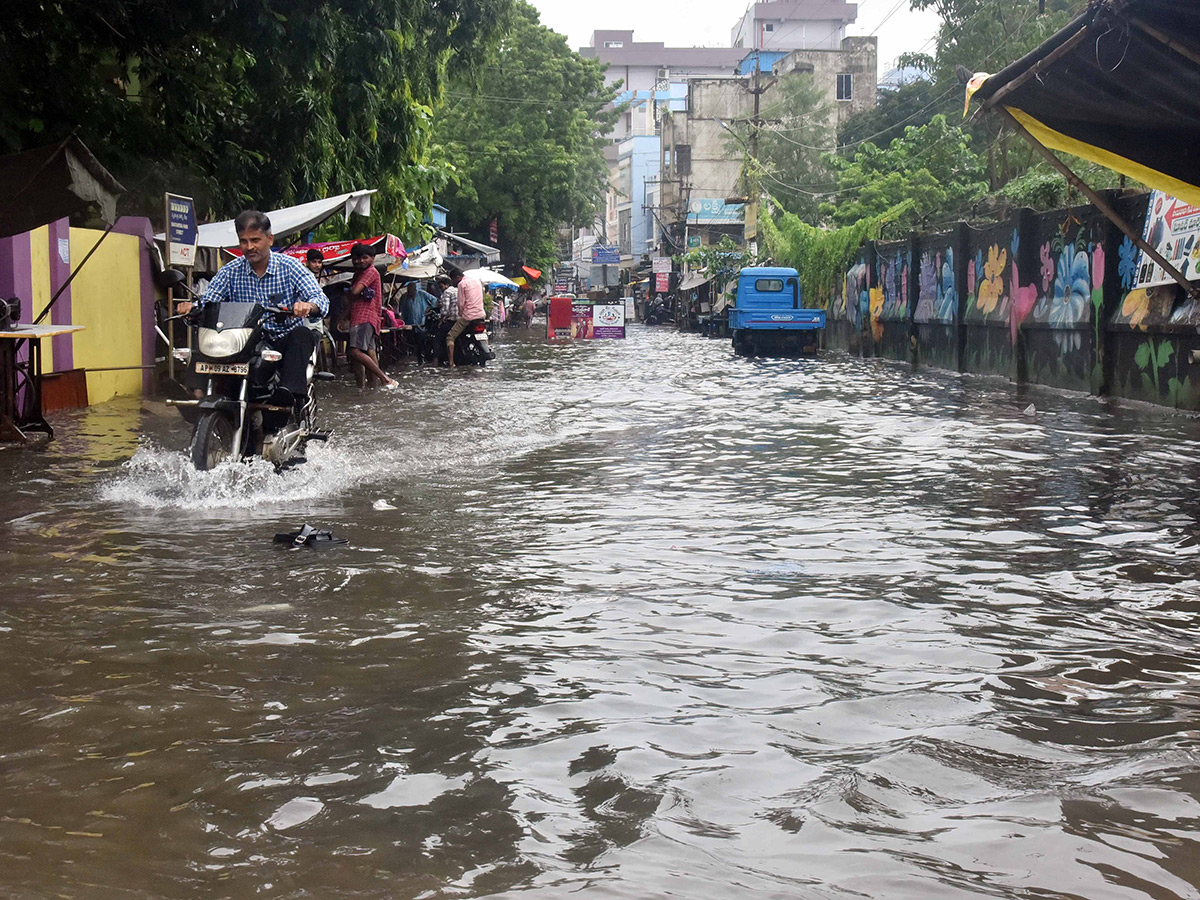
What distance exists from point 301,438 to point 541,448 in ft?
8.52

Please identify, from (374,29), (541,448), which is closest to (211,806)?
(541,448)

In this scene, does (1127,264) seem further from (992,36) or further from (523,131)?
(523,131)

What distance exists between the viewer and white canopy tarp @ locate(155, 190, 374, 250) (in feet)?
53.1

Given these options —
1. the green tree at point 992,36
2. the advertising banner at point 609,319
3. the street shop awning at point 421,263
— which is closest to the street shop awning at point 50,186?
the street shop awning at point 421,263

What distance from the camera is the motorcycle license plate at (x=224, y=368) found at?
7.88 metres

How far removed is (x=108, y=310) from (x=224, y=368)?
28.1 feet

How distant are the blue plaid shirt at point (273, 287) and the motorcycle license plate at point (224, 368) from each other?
41 centimetres

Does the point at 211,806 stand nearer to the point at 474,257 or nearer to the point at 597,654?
the point at 597,654

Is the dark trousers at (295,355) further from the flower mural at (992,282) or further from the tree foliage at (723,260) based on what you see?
the tree foliage at (723,260)

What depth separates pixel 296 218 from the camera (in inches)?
639

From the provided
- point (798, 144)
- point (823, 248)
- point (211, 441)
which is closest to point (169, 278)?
point (211, 441)

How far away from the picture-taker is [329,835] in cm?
298

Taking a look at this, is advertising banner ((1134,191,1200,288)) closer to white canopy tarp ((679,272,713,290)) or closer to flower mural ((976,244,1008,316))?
flower mural ((976,244,1008,316))

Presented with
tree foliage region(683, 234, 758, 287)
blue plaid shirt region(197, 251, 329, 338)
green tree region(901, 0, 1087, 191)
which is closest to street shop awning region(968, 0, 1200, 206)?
blue plaid shirt region(197, 251, 329, 338)
